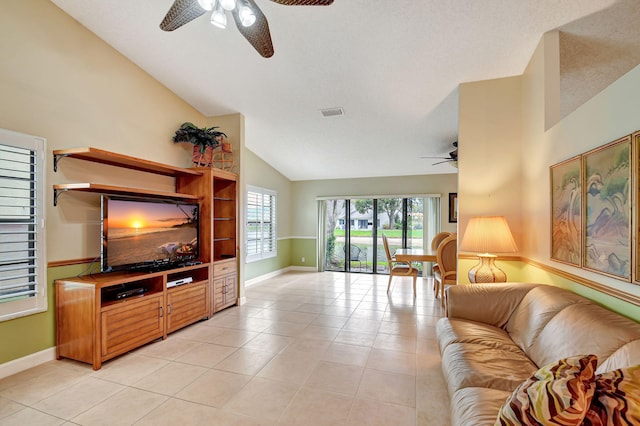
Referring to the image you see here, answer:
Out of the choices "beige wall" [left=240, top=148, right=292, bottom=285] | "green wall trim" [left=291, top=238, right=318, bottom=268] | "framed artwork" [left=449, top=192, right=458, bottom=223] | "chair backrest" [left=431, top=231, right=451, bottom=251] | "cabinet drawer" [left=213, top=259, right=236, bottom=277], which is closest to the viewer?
"cabinet drawer" [left=213, top=259, right=236, bottom=277]

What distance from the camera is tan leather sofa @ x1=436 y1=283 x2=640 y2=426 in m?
1.35

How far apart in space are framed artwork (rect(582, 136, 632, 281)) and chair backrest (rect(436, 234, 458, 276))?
2.10 meters

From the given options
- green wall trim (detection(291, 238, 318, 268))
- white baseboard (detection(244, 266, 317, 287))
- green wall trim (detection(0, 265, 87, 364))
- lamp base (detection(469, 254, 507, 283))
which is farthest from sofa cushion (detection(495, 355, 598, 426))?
green wall trim (detection(291, 238, 318, 268))

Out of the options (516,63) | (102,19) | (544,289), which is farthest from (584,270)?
(102,19)

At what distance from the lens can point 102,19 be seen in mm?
2863

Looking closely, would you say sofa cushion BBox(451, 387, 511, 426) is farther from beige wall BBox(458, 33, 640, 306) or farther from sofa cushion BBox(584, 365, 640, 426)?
beige wall BBox(458, 33, 640, 306)

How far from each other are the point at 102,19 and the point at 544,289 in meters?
4.63

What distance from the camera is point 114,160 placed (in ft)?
9.94

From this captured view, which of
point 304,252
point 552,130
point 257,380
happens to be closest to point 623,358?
point 552,130

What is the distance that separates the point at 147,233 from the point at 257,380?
77.5 inches

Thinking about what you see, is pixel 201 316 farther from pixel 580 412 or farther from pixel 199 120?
pixel 580 412

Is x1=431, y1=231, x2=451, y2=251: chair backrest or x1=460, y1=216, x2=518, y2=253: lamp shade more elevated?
x1=460, y1=216, x2=518, y2=253: lamp shade

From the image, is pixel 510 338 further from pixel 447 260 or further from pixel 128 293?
pixel 128 293

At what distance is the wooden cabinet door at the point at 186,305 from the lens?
3.23 metres
